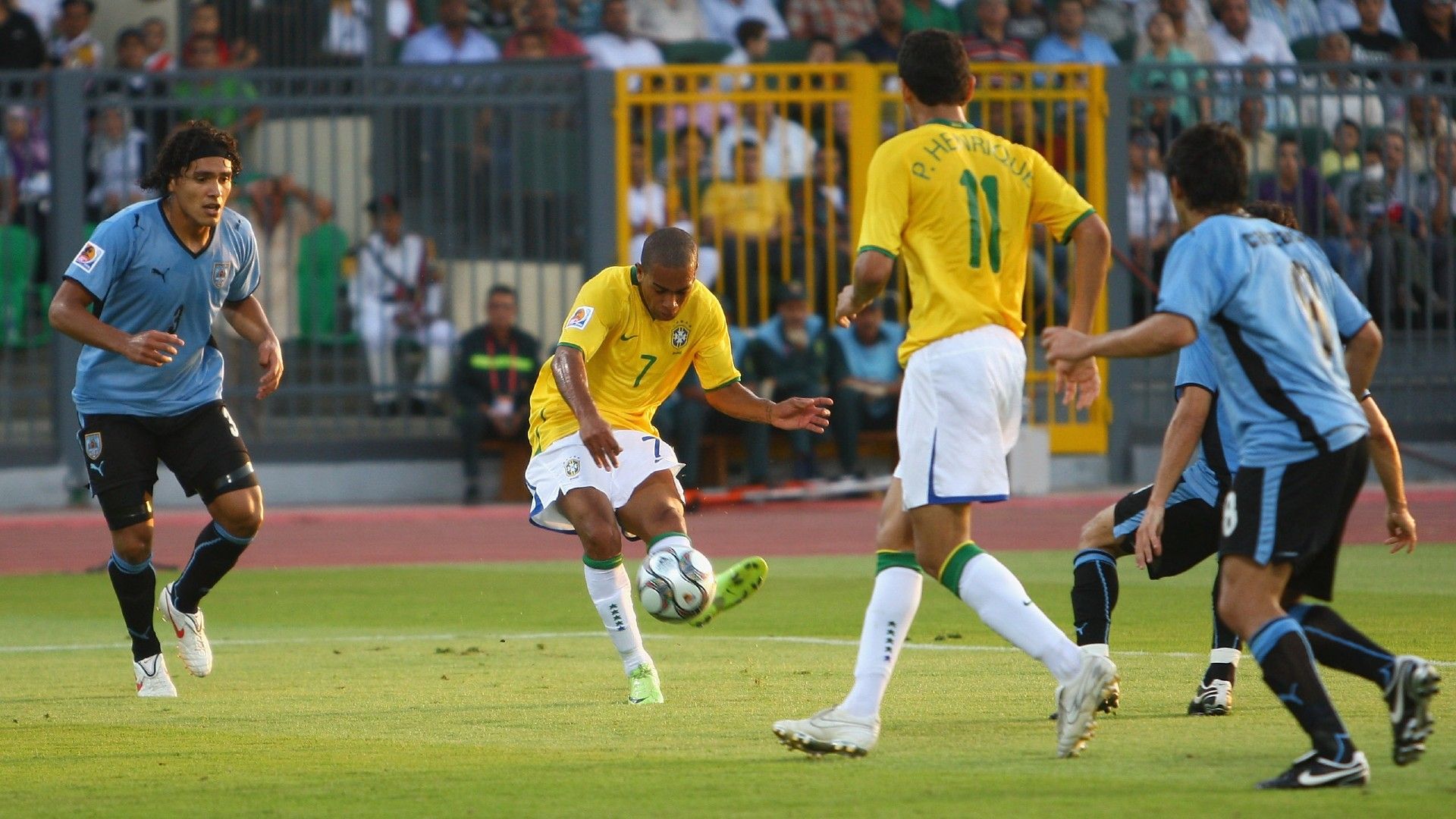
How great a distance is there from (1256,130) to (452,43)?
295 inches

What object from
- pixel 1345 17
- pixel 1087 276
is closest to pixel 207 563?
pixel 1087 276

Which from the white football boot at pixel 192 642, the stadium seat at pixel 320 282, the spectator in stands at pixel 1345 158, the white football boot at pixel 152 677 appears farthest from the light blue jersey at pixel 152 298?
the spectator in stands at pixel 1345 158

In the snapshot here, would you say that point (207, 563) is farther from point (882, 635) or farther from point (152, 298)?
point (882, 635)

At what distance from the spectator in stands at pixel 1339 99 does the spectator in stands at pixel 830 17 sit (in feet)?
14.5

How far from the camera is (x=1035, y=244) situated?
17.3 m

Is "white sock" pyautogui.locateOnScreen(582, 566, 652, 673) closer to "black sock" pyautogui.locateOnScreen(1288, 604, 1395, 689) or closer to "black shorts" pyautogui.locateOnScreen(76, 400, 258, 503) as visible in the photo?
"black shorts" pyautogui.locateOnScreen(76, 400, 258, 503)

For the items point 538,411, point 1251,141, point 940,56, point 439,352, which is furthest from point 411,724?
point 1251,141

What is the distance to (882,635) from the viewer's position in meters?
5.91

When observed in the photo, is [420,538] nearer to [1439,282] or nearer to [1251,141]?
[1251,141]

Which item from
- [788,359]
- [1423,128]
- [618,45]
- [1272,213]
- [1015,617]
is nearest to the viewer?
[1015,617]

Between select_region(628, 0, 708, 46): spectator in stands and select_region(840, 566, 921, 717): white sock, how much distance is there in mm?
14125

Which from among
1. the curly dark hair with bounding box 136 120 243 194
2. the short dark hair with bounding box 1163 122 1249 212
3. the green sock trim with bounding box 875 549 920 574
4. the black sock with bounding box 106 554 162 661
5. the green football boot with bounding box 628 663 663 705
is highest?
the short dark hair with bounding box 1163 122 1249 212

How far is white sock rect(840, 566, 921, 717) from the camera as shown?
585cm

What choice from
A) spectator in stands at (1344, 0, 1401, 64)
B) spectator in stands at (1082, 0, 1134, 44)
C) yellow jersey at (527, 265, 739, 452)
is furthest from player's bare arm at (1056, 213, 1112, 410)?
spectator in stands at (1344, 0, 1401, 64)
